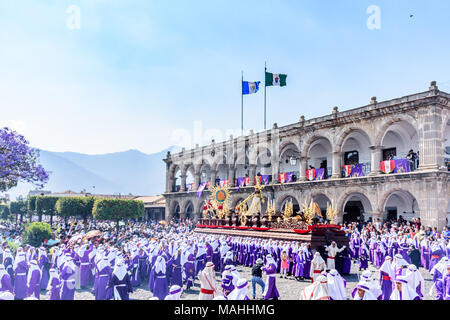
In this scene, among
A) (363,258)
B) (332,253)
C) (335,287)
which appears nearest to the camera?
(335,287)

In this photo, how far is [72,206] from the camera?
40.3m

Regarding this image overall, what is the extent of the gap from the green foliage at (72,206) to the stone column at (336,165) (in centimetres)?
2712

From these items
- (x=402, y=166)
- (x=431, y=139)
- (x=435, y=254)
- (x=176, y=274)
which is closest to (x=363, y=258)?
(x=435, y=254)

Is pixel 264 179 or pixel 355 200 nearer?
pixel 355 200

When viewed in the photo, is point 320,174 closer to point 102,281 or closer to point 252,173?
point 252,173

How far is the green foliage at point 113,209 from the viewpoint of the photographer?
1460 inches

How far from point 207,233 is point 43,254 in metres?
11.0

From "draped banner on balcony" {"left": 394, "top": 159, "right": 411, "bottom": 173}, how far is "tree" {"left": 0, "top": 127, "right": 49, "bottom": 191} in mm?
19196

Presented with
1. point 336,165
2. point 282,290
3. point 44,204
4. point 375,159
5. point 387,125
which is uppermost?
point 387,125

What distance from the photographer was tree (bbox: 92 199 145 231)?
3706 cm

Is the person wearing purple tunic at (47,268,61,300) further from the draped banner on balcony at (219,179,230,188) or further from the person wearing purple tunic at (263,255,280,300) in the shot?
the draped banner on balcony at (219,179,230,188)

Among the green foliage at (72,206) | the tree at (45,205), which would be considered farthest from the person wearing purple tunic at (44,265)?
the tree at (45,205)

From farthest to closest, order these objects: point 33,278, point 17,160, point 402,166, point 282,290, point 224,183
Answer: point 224,183, point 402,166, point 17,160, point 282,290, point 33,278
